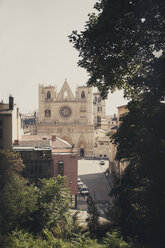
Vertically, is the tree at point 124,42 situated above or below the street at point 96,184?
above

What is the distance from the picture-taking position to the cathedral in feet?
185

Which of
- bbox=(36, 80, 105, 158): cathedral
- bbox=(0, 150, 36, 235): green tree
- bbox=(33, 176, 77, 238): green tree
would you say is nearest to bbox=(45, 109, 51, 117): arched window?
bbox=(36, 80, 105, 158): cathedral

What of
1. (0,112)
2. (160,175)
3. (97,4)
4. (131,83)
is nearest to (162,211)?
(160,175)

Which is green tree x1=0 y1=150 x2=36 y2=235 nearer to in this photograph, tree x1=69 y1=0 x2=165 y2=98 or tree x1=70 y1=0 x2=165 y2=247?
tree x1=70 y1=0 x2=165 y2=247

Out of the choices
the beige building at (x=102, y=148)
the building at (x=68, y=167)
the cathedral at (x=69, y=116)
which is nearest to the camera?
the building at (x=68, y=167)

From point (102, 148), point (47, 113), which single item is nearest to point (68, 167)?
point (102, 148)

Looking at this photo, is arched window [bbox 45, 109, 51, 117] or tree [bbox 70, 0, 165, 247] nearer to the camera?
tree [bbox 70, 0, 165, 247]

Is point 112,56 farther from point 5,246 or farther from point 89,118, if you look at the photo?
point 89,118

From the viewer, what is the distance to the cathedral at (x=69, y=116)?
5625cm

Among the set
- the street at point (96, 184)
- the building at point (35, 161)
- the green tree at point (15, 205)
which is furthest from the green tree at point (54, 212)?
the building at point (35, 161)

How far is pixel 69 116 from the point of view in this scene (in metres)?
57.4

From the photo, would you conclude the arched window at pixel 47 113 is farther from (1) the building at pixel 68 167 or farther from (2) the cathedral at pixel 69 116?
(1) the building at pixel 68 167

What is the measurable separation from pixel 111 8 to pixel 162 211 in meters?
6.57

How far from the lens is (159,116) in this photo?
698cm
